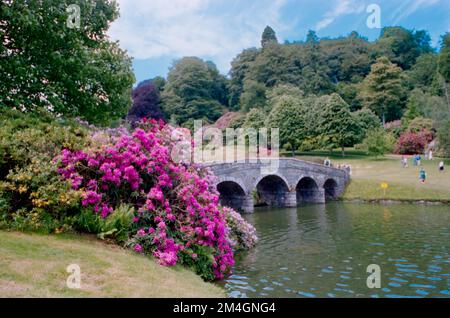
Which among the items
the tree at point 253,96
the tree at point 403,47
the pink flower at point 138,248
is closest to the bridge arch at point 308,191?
the pink flower at point 138,248

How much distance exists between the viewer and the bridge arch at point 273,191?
37.3 meters

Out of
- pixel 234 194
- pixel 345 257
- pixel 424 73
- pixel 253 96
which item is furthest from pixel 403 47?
pixel 345 257

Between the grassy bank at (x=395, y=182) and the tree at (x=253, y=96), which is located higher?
the tree at (x=253, y=96)

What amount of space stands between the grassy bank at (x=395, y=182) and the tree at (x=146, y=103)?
36.9 metres

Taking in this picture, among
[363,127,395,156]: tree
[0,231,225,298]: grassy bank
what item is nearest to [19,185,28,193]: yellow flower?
[0,231,225,298]: grassy bank

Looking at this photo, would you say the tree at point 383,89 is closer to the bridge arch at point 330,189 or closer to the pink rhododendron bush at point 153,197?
the bridge arch at point 330,189

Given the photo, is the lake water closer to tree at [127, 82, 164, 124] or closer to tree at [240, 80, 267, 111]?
tree at [240, 80, 267, 111]

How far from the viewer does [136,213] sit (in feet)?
39.6

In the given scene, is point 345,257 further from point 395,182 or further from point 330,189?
point 395,182

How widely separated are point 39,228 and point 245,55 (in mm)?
89938

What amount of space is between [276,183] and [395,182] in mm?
12946

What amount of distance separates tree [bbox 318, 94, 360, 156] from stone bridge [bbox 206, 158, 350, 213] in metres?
15.6

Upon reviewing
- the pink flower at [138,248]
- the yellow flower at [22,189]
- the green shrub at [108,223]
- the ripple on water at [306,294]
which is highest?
the yellow flower at [22,189]

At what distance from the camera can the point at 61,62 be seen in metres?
16.2
